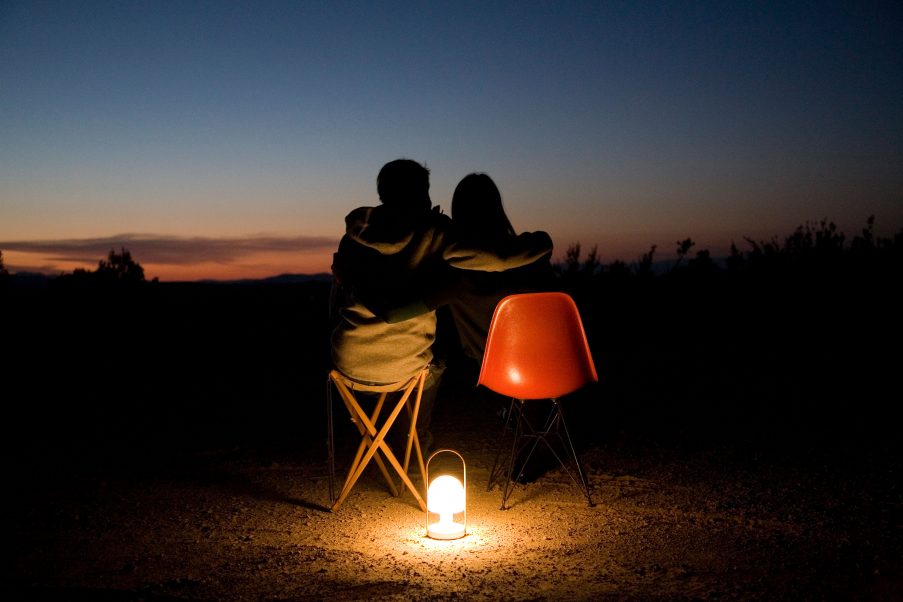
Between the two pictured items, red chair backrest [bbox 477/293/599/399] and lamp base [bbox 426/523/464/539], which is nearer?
lamp base [bbox 426/523/464/539]

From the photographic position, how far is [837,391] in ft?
21.6

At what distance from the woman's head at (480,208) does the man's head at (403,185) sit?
353 millimetres

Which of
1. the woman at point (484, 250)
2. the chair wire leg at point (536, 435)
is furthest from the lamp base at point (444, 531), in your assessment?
the woman at point (484, 250)

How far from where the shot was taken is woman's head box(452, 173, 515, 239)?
4.12 meters

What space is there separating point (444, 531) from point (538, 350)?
3.44ft

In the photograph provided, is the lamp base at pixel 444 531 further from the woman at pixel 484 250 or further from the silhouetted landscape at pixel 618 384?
the woman at pixel 484 250

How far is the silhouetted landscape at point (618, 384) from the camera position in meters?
4.19

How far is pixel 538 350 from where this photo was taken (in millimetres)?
3982

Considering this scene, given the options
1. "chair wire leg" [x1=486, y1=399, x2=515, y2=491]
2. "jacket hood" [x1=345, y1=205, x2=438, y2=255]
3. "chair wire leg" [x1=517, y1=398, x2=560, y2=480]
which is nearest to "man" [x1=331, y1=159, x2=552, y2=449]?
"jacket hood" [x1=345, y1=205, x2=438, y2=255]

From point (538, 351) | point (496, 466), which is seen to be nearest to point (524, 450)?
point (496, 466)

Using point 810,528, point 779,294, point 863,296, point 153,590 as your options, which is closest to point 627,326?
point 779,294

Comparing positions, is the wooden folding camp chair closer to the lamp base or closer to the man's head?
the lamp base

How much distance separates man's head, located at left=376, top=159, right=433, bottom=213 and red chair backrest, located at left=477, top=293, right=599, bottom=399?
0.75 m

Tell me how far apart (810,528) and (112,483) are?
149 inches
